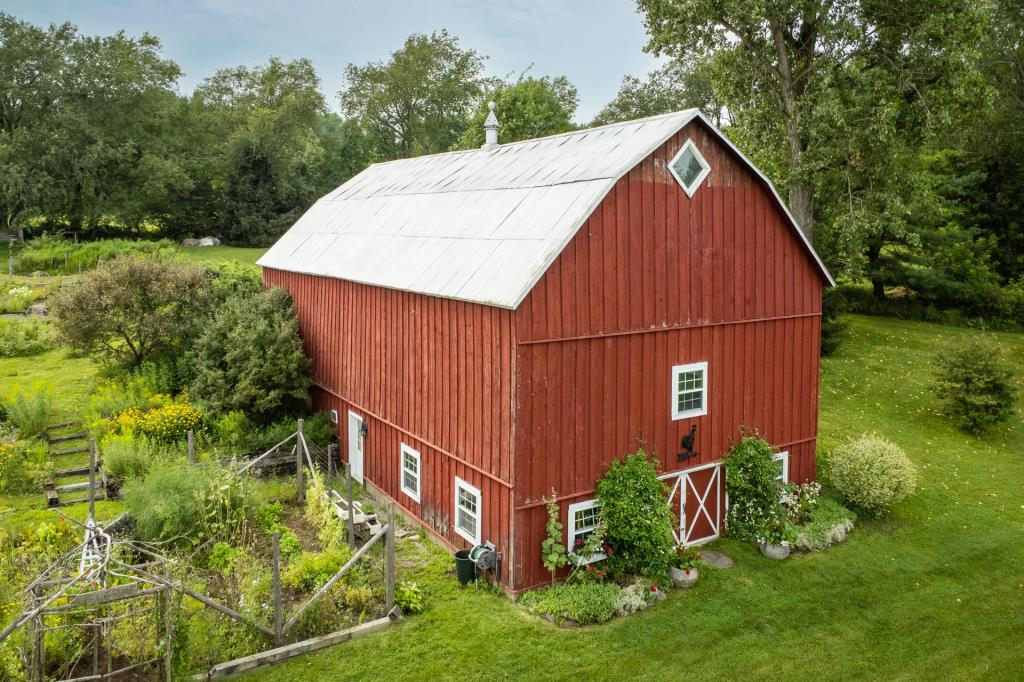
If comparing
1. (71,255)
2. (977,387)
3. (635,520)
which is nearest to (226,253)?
(71,255)

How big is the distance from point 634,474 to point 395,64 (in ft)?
161

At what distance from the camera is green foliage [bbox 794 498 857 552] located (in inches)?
510

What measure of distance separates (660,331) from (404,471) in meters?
5.66

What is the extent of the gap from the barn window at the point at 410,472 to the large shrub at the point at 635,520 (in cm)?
376

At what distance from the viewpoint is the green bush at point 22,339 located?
2350 cm

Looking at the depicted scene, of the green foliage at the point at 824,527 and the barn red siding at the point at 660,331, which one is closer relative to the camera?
the barn red siding at the point at 660,331

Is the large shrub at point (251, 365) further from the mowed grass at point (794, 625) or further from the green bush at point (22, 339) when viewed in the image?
the green bush at point (22, 339)

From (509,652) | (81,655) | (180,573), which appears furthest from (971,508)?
(81,655)

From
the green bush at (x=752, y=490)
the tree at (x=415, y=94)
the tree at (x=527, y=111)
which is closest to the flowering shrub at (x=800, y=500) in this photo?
the green bush at (x=752, y=490)

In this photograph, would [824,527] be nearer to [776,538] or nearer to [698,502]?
[776,538]

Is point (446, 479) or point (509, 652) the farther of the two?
point (446, 479)

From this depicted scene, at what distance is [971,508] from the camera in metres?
14.9

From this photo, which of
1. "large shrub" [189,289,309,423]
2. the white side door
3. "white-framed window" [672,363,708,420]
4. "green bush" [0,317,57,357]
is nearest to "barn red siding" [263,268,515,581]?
the white side door

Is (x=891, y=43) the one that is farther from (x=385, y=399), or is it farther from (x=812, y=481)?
(x=385, y=399)
